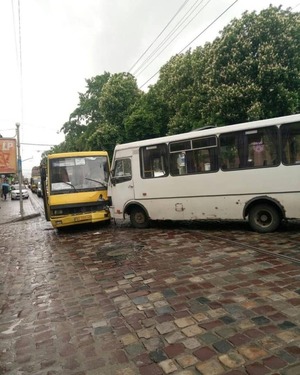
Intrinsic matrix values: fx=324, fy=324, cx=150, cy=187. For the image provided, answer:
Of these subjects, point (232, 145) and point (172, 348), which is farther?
point (232, 145)

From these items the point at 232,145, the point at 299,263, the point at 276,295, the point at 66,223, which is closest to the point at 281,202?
the point at 232,145

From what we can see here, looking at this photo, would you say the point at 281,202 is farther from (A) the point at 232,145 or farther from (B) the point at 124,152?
(B) the point at 124,152

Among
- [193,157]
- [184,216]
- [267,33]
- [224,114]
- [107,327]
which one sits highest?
[267,33]

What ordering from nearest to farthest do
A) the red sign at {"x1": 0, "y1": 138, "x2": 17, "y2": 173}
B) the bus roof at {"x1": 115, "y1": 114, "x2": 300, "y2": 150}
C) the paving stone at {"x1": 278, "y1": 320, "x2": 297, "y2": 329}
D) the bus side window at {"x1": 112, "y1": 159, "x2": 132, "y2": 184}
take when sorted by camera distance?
1. the paving stone at {"x1": 278, "y1": 320, "x2": 297, "y2": 329}
2. the bus roof at {"x1": 115, "y1": 114, "x2": 300, "y2": 150}
3. the bus side window at {"x1": 112, "y1": 159, "x2": 132, "y2": 184}
4. the red sign at {"x1": 0, "y1": 138, "x2": 17, "y2": 173}

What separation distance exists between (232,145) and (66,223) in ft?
19.5

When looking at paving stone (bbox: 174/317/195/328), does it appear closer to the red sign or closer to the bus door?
the bus door

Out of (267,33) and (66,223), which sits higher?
(267,33)

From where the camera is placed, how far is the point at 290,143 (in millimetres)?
7797

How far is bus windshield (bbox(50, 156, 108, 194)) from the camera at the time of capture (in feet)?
36.9

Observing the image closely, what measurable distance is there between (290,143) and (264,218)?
6.55 feet

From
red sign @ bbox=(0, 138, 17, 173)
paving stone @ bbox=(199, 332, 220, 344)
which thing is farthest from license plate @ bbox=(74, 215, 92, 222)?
red sign @ bbox=(0, 138, 17, 173)

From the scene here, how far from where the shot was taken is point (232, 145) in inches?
340

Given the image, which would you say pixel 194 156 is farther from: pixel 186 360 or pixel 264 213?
pixel 186 360

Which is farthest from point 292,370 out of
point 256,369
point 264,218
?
point 264,218
